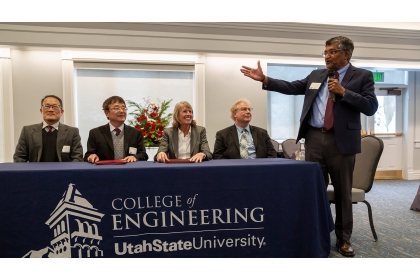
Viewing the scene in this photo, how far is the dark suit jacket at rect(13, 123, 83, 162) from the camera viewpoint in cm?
244

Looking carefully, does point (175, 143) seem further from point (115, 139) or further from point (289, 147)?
point (289, 147)

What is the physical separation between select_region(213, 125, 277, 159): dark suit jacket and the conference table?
0.83 metres

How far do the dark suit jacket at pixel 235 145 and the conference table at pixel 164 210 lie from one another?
0.83 meters

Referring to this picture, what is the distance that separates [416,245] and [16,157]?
11.8 ft

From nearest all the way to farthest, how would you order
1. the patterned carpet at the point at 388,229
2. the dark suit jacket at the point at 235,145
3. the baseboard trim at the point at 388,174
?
the patterned carpet at the point at 388,229, the dark suit jacket at the point at 235,145, the baseboard trim at the point at 388,174

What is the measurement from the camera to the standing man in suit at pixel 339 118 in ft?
6.97

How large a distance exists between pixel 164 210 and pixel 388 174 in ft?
22.7

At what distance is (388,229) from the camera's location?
2943 millimetres

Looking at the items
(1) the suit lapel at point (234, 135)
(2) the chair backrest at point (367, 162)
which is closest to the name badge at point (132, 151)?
(1) the suit lapel at point (234, 135)

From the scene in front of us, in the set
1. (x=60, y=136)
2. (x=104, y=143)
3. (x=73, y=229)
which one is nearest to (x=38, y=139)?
(x=60, y=136)

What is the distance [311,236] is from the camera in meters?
1.90

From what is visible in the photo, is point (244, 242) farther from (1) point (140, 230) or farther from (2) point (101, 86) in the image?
(2) point (101, 86)

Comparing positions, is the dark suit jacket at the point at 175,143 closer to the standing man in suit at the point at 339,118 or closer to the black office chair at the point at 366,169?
the standing man in suit at the point at 339,118

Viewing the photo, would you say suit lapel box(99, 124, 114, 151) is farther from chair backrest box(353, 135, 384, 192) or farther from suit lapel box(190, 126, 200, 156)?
chair backrest box(353, 135, 384, 192)
